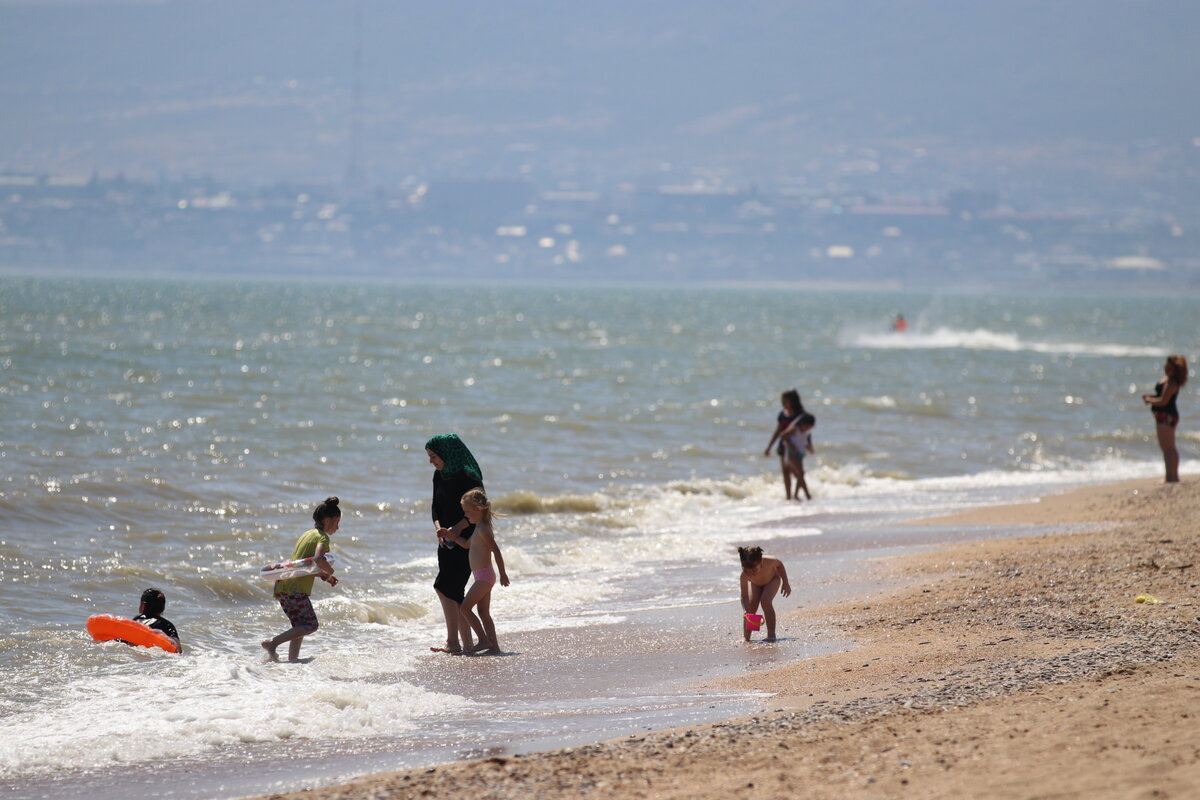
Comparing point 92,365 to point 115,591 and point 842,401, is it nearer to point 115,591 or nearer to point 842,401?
point 842,401

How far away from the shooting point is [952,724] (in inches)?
235

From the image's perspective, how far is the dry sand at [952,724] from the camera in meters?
5.30

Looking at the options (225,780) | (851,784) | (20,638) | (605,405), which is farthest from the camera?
(605,405)

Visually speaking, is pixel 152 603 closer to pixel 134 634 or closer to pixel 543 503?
pixel 134 634

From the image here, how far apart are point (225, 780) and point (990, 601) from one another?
5.18m

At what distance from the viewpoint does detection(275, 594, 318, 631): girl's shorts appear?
8.52 m

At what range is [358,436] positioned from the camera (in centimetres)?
2231

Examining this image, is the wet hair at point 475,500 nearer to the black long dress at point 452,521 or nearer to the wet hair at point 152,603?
the black long dress at point 452,521

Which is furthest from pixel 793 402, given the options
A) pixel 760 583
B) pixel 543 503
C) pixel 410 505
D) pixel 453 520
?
pixel 453 520

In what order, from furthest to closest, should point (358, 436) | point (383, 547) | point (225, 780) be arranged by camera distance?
point (358, 436), point (383, 547), point (225, 780)

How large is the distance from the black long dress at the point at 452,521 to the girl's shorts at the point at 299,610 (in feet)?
2.58

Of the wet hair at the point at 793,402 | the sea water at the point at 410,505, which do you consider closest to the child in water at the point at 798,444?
the wet hair at the point at 793,402

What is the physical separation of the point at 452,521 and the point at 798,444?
8.53 meters

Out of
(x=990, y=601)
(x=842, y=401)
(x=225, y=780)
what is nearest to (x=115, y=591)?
(x=225, y=780)
